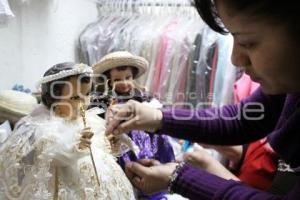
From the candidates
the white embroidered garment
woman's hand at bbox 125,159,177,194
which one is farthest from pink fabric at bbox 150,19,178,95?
woman's hand at bbox 125,159,177,194

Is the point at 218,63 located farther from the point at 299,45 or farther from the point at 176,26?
the point at 299,45

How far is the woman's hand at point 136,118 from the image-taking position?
82 cm

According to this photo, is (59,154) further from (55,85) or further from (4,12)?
(4,12)

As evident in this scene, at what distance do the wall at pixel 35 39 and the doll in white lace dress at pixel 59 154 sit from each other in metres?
0.42

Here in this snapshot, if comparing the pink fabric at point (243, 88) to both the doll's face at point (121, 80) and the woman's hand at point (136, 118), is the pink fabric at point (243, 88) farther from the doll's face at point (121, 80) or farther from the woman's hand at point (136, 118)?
the woman's hand at point (136, 118)

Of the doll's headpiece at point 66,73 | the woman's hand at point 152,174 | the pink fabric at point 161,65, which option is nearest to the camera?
the woman's hand at point 152,174

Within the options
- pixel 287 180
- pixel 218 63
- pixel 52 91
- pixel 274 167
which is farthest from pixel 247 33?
pixel 218 63

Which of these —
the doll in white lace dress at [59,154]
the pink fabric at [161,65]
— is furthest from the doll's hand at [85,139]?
the pink fabric at [161,65]

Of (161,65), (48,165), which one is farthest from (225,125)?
(161,65)

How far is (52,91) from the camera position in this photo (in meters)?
0.94

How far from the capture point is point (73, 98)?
947 millimetres

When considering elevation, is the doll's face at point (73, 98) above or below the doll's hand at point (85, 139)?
above

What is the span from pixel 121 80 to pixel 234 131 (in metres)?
0.52

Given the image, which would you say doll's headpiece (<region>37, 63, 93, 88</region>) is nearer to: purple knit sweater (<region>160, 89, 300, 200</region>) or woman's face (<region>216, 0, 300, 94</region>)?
purple knit sweater (<region>160, 89, 300, 200</region>)
